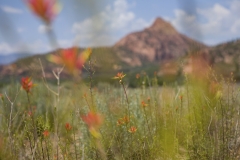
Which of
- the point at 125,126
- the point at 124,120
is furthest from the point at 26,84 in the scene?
the point at 125,126

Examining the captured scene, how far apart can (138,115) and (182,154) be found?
2.28 ft

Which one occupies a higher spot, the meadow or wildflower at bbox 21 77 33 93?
wildflower at bbox 21 77 33 93

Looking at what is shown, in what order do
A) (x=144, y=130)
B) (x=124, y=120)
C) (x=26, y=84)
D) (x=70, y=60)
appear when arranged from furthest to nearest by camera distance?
1. (x=144, y=130)
2. (x=124, y=120)
3. (x=26, y=84)
4. (x=70, y=60)

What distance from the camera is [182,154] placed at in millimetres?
2051

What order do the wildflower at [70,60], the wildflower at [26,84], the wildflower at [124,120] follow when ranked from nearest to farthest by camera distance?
the wildflower at [70,60], the wildflower at [26,84], the wildflower at [124,120]

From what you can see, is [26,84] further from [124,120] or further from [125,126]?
[125,126]

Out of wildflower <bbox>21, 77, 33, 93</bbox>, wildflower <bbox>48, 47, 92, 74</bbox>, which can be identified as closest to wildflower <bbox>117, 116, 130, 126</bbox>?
wildflower <bbox>21, 77, 33, 93</bbox>

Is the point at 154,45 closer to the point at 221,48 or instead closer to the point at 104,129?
the point at 221,48

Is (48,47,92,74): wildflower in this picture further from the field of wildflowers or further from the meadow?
the meadow

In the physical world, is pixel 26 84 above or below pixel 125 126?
above

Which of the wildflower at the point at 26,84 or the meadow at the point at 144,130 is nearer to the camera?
the wildflower at the point at 26,84

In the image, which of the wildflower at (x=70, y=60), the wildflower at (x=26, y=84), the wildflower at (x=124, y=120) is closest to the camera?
the wildflower at (x=70, y=60)

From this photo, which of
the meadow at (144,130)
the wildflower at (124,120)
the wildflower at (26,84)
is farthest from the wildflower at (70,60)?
the wildflower at (124,120)

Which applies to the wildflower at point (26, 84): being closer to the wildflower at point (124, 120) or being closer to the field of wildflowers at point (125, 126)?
the field of wildflowers at point (125, 126)
